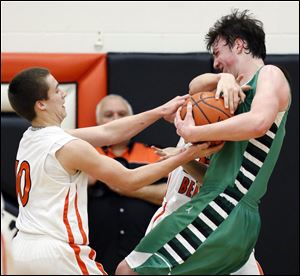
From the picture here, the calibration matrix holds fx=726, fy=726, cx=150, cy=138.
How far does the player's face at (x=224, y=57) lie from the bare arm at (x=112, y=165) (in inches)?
22.7

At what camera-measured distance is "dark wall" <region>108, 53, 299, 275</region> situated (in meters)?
6.40

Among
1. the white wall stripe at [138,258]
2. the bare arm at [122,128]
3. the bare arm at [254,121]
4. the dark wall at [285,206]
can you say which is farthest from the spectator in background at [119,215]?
the bare arm at [254,121]

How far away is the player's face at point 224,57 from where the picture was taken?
384 cm

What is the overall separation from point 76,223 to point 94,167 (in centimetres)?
29

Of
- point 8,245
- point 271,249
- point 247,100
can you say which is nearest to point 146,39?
point 271,249

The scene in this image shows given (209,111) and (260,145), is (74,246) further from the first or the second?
(260,145)

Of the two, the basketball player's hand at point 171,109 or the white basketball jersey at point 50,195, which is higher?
the basketball player's hand at point 171,109

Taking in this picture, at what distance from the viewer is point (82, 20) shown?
664cm

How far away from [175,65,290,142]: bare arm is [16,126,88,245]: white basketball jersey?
2.05ft

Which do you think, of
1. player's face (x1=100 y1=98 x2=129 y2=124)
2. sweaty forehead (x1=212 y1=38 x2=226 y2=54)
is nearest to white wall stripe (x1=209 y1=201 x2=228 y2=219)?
sweaty forehead (x1=212 y1=38 x2=226 y2=54)

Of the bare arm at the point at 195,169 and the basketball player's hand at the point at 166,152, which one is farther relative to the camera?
Result: the bare arm at the point at 195,169

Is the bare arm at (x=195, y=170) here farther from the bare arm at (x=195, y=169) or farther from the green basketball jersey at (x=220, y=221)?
the green basketball jersey at (x=220, y=221)

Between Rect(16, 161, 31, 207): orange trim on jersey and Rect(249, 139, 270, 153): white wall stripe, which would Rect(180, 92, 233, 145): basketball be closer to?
Rect(249, 139, 270, 153): white wall stripe

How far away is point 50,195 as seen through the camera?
3.58m
